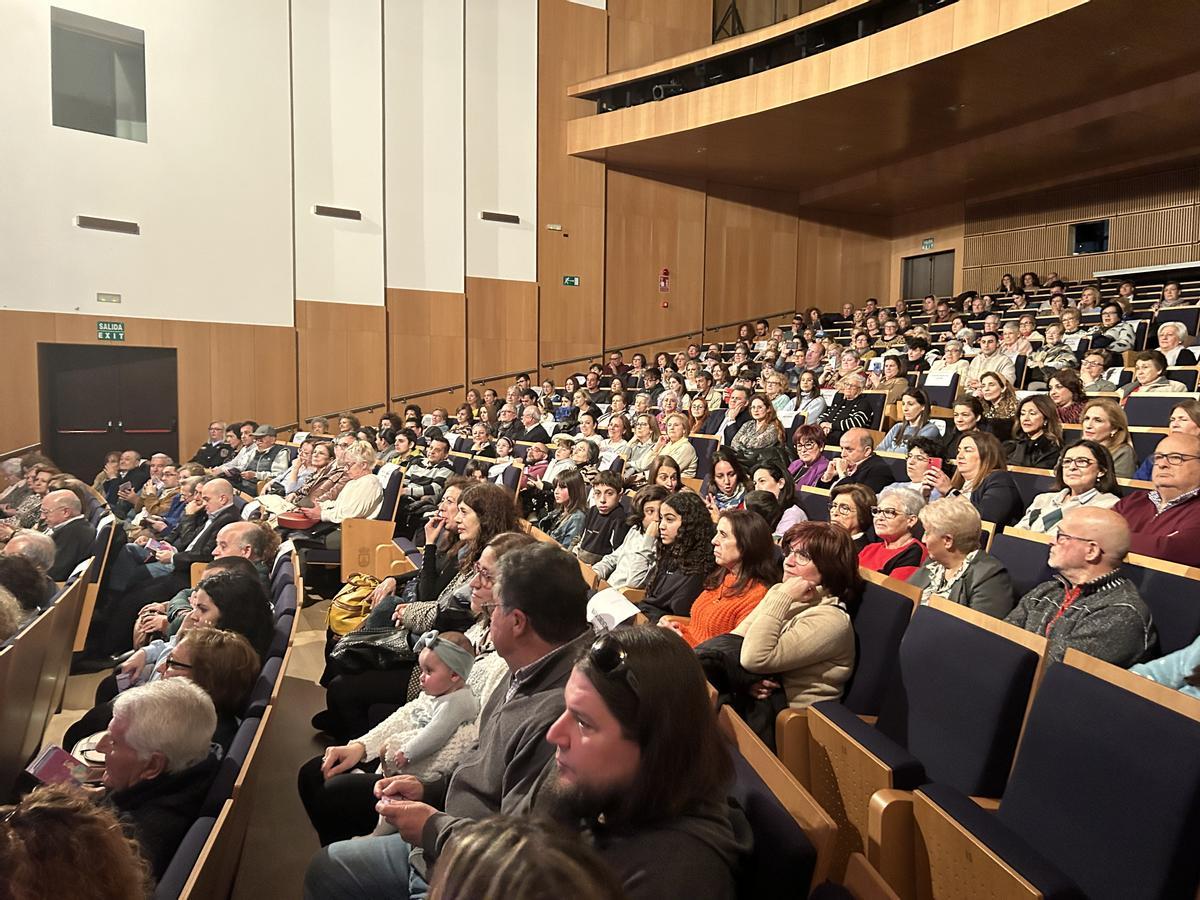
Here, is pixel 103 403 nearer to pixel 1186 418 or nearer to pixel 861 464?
pixel 861 464

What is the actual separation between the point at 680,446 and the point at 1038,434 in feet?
6.33

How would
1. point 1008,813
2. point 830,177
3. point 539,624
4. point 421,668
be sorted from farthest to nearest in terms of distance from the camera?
point 830,177, point 421,668, point 539,624, point 1008,813

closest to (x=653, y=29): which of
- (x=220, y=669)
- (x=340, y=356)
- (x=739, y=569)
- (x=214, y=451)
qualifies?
(x=340, y=356)

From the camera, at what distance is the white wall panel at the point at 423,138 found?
30.3ft

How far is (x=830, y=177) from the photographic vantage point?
446 inches

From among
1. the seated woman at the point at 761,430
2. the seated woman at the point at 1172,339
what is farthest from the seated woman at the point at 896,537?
the seated woman at the point at 1172,339

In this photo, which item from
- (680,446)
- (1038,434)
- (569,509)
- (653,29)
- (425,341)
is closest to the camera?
(1038,434)

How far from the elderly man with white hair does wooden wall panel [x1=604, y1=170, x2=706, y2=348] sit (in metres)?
9.75

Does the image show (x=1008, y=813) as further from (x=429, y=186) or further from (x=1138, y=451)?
(x=429, y=186)

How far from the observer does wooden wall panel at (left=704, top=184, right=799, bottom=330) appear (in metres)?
11.7

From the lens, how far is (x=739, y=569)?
2195mm

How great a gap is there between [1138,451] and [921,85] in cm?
534

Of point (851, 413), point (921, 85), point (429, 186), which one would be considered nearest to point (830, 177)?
point (921, 85)

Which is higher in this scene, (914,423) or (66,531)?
(914,423)
